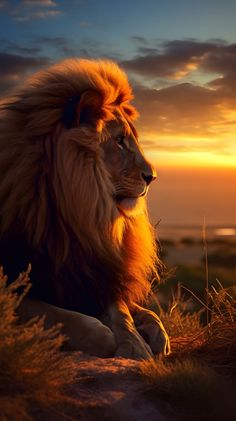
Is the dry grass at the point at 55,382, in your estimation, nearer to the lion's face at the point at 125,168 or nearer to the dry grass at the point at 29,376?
the dry grass at the point at 29,376

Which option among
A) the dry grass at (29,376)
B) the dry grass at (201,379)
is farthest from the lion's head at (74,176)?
the dry grass at (29,376)

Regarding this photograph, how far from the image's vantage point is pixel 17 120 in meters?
4.97

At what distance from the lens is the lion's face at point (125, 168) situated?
4.95 m

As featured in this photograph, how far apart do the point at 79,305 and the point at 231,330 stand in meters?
1.02

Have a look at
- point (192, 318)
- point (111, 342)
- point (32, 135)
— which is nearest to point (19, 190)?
point (32, 135)

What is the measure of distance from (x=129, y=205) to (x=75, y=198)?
42 cm

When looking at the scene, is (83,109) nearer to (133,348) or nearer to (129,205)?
(129,205)

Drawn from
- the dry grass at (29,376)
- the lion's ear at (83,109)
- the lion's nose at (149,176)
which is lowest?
the dry grass at (29,376)

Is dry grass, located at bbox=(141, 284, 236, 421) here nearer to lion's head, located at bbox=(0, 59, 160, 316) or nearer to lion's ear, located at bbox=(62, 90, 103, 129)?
lion's head, located at bbox=(0, 59, 160, 316)

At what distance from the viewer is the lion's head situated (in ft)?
15.6

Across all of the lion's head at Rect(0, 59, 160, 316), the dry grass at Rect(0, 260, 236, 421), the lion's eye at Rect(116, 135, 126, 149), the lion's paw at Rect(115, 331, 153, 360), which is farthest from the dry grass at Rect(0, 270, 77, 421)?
the lion's eye at Rect(116, 135, 126, 149)

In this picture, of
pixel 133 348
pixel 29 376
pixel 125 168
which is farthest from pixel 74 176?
pixel 29 376

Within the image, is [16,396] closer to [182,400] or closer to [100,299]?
[182,400]

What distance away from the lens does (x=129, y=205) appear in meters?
5.03
